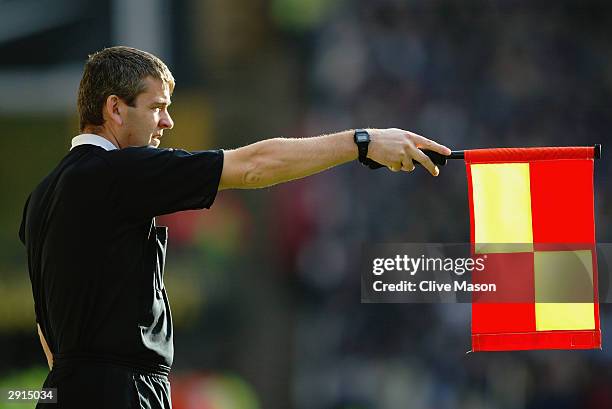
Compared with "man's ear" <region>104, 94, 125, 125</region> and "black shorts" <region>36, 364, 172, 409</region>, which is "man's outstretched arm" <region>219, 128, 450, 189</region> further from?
"black shorts" <region>36, 364, 172, 409</region>

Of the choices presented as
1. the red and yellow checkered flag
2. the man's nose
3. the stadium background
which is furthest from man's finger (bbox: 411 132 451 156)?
the stadium background

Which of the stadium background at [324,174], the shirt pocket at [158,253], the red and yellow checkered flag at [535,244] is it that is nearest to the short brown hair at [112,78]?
the shirt pocket at [158,253]

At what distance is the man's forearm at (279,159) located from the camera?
119 inches

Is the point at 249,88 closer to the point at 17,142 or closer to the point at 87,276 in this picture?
the point at 17,142

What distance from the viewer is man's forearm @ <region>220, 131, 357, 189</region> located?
3.02m

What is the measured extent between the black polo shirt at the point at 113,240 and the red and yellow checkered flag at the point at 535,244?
0.94 meters

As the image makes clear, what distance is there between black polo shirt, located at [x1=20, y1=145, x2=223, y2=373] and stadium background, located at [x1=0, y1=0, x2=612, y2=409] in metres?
4.22

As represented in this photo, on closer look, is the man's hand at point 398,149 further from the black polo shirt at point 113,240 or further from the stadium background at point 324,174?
the stadium background at point 324,174

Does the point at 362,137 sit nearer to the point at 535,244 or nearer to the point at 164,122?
the point at 164,122

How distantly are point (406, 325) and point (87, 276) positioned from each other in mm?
4553

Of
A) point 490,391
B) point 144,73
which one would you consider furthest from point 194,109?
point 144,73

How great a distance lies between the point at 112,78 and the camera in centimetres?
315

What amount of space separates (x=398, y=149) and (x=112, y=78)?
0.84 m

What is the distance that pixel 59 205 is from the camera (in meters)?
3.04
